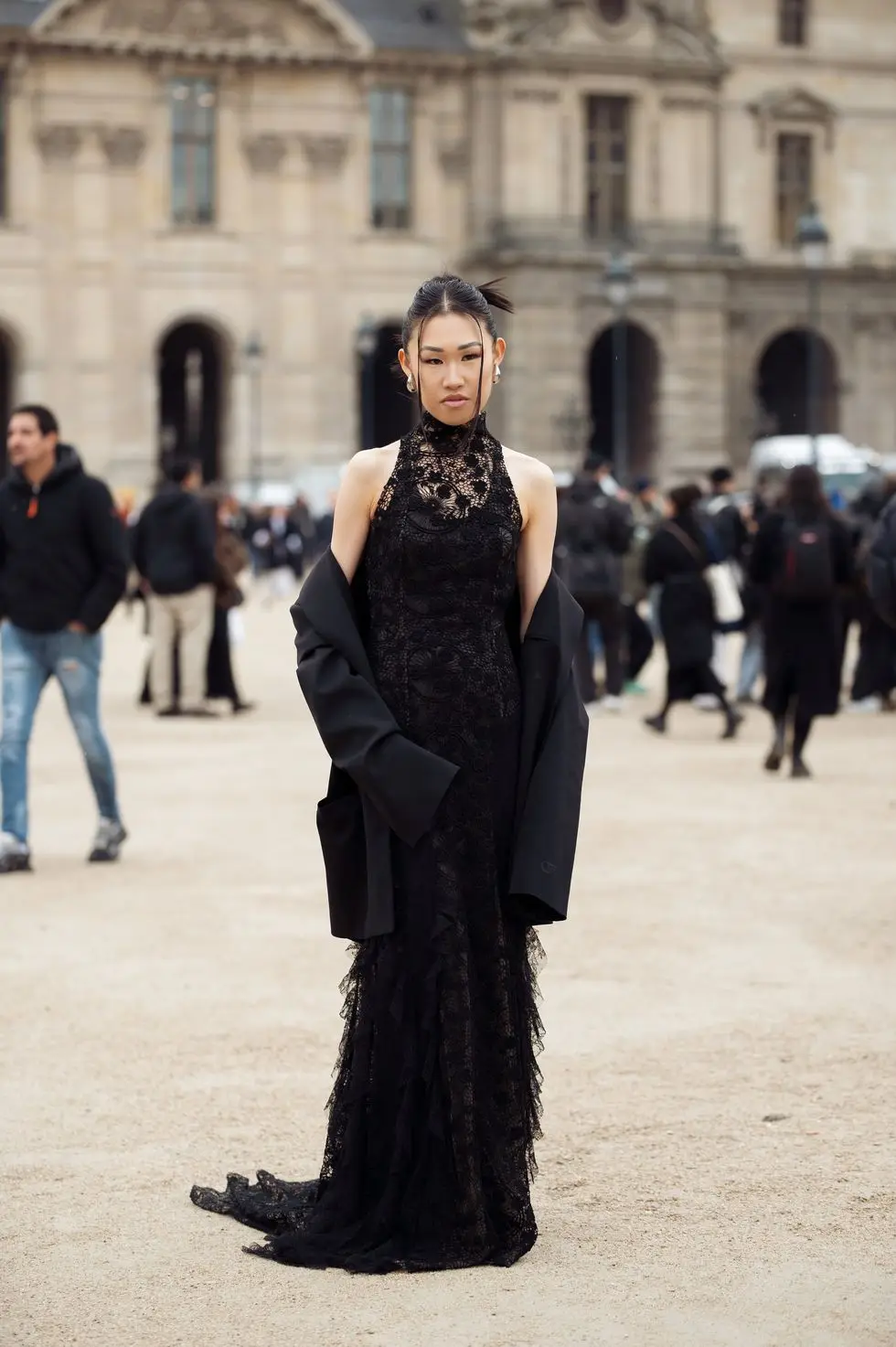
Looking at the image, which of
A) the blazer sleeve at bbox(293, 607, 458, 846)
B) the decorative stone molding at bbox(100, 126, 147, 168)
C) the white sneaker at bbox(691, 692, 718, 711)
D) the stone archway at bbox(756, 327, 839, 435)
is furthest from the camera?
the stone archway at bbox(756, 327, 839, 435)

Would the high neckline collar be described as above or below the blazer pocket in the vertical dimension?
above

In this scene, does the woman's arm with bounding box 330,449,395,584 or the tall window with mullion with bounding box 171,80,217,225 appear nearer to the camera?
the woman's arm with bounding box 330,449,395,584

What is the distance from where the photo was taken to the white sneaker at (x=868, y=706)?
62.3 feet

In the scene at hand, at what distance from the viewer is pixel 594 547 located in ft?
61.1

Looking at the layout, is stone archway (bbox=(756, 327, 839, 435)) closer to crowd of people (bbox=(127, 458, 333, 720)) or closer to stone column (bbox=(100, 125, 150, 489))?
stone column (bbox=(100, 125, 150, 489))

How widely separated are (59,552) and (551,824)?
588 centimetres

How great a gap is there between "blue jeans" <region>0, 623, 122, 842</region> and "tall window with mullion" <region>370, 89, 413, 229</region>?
145ft

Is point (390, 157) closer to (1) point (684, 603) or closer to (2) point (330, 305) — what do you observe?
(2) point (330, 305)

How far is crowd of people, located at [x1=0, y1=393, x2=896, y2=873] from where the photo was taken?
35.1 feet

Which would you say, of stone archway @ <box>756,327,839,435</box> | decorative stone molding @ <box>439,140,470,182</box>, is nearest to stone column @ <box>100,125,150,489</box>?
decorative stone molding @ <box>439,140,470,182</box>

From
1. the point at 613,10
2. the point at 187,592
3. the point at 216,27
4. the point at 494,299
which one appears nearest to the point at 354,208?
the point at 216,27

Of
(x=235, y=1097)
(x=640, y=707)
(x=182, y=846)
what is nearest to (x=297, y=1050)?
(x=235, y=1097)

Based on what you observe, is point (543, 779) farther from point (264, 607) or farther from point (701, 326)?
point (701, 326)

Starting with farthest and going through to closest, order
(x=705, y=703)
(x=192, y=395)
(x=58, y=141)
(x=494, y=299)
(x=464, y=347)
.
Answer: (x=192, y=395)
(x=58, y=141)
(x=705, y=703)
(x=494, y=299)
(x=464, y=347)
